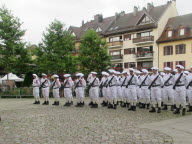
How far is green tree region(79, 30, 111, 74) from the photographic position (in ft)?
148

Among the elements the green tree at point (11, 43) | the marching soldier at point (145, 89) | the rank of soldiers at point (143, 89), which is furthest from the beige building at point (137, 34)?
the marching soldier at point (145, 89)

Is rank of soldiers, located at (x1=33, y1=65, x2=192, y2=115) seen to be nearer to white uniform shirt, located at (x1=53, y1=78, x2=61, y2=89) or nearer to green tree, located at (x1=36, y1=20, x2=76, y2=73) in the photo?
white uniform shirt, located at (x1=53, y1=78, x2=61, y2=89)

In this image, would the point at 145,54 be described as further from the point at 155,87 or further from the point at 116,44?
the point at 155,87

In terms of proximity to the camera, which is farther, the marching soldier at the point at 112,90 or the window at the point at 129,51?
the window at the point at 129,51

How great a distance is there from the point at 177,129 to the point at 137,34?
44.6 metres

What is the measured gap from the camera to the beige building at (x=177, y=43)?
47047mm

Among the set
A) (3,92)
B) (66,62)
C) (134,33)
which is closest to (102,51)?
(66,62)

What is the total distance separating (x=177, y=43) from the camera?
4838cm

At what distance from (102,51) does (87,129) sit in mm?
35792

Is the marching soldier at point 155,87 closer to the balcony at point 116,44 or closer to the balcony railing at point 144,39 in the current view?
the balcony railing at point 144,39

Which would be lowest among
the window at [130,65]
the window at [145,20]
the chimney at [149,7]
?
the window at [130,65]

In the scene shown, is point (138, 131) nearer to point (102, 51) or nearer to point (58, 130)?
point (58, 130)

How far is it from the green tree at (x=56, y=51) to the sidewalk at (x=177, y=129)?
3144 cm

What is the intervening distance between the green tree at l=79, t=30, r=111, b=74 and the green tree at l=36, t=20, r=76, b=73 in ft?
8.27
